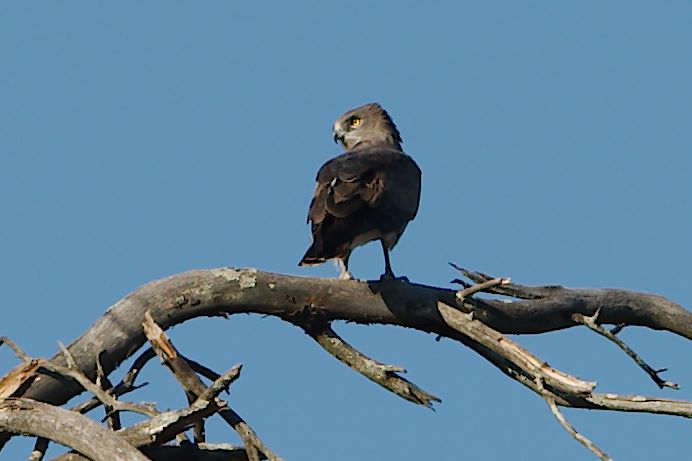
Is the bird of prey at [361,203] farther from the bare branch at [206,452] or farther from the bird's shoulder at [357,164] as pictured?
the bare branch at [206,452]

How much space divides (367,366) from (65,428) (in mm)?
1505

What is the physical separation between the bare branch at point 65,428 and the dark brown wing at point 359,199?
188 centimetres

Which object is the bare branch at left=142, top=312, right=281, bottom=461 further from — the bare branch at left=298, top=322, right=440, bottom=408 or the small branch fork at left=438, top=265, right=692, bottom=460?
the small branch fork at left=438, top=265, right=692, bottom=460

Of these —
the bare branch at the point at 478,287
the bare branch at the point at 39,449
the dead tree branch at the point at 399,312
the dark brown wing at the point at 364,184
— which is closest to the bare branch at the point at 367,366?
the dead tree branch at the point at 399,312

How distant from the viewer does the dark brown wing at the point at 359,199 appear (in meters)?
6.52

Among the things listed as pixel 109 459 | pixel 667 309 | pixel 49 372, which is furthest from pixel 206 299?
pixel 667 309

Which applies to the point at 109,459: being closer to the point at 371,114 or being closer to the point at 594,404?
the point at 594,404

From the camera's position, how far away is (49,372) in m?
5.28

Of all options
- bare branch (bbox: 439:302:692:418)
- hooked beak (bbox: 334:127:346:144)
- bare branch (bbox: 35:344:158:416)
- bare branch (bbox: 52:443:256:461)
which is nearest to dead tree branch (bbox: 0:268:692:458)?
bare branch (bbox: 439:302:692:418)

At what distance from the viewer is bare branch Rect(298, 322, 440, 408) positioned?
18.2 ft

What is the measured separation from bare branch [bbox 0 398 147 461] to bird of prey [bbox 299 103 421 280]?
72.2 inches

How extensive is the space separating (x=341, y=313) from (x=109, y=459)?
1723 mm

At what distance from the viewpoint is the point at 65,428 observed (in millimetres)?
4684

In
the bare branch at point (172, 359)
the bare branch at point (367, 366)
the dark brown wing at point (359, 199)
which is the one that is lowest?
the bare branch at point (172, 359)
